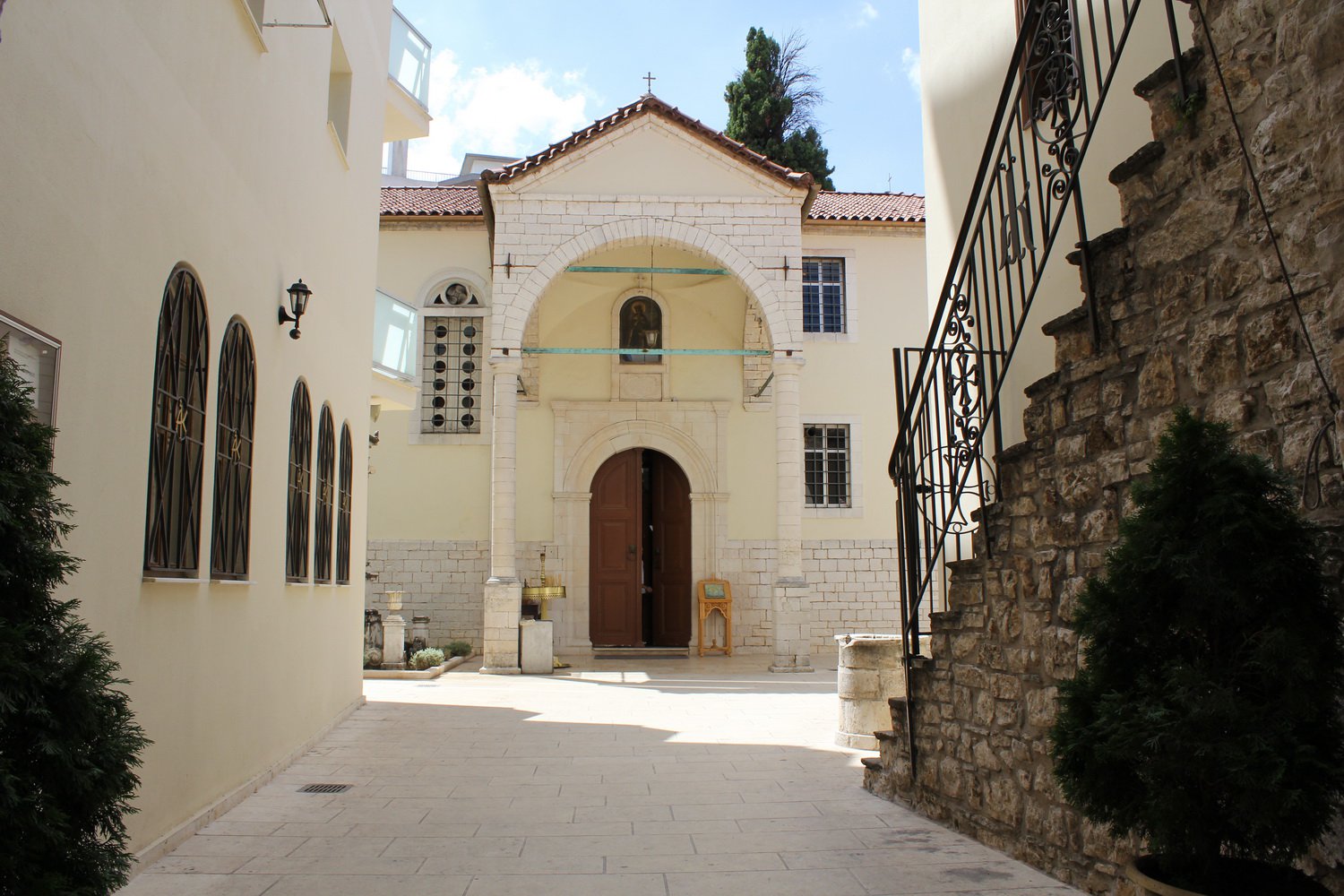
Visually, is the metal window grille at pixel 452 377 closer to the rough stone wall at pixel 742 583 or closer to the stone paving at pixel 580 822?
the rough stone wall at pixel 742 583

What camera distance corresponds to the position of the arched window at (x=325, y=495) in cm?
869

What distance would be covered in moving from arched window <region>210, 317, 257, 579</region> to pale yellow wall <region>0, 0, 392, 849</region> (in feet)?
0.43

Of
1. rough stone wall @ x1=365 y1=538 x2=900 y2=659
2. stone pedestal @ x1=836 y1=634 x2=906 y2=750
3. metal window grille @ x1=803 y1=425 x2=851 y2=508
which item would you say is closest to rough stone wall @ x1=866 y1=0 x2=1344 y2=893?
stone pedestal @ x1=836 y1=634 x2=906 y2=750

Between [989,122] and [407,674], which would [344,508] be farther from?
[989,122]

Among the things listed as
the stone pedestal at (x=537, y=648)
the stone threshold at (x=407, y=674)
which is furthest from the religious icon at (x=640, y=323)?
the stone threshold at (x=407, y=674)

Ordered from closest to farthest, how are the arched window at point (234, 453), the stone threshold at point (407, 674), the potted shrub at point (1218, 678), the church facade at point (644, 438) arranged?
the potted shrub at point (1218, 678) < the arched window at point (234, 453) < the stone threshold at point (407, 674) < the church facade at point (644, 438)

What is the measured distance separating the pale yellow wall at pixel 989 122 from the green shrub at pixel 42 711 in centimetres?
531

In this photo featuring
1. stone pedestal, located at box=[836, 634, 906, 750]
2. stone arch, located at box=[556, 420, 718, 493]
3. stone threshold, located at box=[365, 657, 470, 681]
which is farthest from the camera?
stone arch, located at box=[556, 420, 718, 493]

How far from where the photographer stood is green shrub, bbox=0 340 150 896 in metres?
2.32

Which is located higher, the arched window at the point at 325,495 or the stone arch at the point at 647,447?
the stone arch at the point at 647,447

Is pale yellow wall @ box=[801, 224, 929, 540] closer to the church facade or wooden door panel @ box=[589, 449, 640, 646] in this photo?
the church facade

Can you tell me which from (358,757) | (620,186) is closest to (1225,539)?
(358,757)

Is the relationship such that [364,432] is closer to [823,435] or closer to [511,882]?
[511,882]

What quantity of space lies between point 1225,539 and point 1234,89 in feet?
5.49
